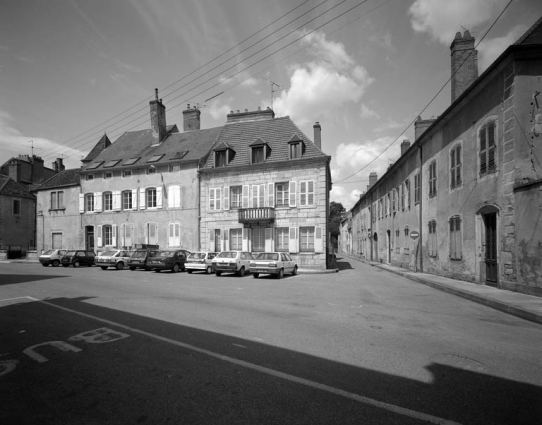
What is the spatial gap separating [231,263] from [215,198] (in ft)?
30.2

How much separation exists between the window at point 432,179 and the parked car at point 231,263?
11.2 meters

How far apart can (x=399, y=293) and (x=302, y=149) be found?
592 inches

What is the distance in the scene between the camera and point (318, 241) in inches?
922

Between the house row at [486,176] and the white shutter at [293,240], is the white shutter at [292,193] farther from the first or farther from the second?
the house row at [486,176]

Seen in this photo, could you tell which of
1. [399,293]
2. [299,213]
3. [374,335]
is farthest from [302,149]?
[374,335]

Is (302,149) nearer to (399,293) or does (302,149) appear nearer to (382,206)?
(382,206)

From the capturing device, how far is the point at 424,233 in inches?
745

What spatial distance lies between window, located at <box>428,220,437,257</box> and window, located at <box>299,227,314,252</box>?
8201mm

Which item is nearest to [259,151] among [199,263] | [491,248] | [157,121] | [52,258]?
[199,263]

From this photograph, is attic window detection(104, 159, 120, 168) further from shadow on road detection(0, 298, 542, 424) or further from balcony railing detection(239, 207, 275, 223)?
shadow on road detection(0, 298, 542, 424)

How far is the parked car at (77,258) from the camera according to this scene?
25.6 m

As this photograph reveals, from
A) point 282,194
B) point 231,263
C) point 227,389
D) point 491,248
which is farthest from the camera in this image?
point 282,194

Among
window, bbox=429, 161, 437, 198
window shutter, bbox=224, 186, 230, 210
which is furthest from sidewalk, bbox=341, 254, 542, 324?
window shutter, bbox=224, 186, 230, 210

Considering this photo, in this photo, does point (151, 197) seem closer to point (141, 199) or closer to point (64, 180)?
point (141, 199)
